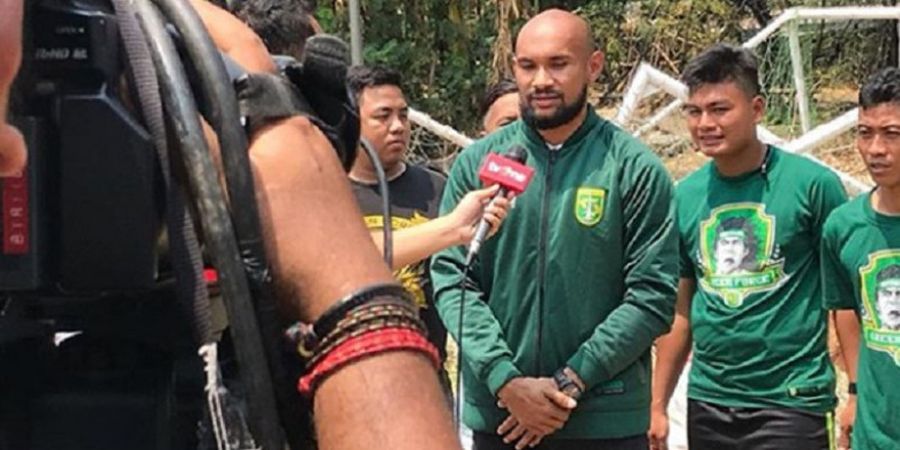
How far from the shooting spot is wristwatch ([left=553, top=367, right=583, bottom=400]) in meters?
3.65

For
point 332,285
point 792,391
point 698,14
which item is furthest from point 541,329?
point 698,14

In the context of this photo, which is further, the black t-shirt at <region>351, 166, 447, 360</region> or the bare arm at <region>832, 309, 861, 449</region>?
the black t-shirt at <region>351, 166, 447, 360</region>

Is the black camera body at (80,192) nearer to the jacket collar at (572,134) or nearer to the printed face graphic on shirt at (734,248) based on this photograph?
the jacket collar at (572,134)

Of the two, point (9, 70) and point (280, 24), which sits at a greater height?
point (9, 70)

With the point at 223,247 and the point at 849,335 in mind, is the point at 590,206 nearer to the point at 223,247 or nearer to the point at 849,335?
the point at 849,335

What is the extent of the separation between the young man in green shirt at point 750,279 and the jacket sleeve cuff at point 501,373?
31.1 inches

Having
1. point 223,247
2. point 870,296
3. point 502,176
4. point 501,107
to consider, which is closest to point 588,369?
point 502,176

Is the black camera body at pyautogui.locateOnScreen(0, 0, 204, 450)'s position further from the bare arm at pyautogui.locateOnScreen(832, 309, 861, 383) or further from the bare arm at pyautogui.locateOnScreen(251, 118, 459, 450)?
the bare arm at pyautogui.locateOnScreen(832, 309, 861, 383)

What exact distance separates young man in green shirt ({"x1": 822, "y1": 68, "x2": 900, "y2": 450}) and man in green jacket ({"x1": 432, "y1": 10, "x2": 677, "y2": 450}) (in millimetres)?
536

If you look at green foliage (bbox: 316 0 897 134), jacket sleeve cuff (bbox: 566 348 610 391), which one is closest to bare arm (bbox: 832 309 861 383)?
jacket sleeve cuff (bbox: 566 348 610 391)

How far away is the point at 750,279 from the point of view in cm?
411

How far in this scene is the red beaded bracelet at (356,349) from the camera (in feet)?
4.05

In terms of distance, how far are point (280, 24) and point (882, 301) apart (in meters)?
1.86

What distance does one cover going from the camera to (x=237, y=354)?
1216 millimetres
